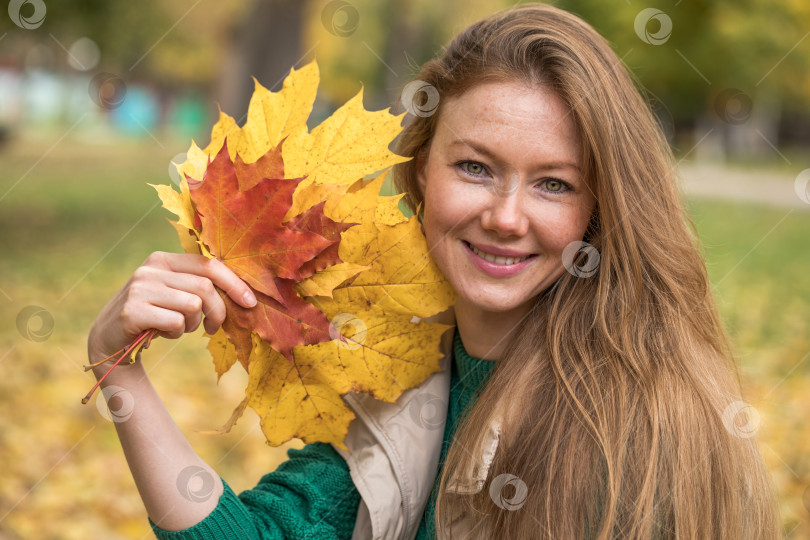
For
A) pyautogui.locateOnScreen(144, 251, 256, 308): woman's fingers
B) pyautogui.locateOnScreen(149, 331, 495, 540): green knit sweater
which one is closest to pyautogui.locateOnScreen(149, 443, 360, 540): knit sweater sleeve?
pyautogui.locateOnScreen(149, 331, 495, 540): green knit sweater

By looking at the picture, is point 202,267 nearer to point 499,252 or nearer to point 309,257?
point 309,257

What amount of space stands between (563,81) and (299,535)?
3.88 ft

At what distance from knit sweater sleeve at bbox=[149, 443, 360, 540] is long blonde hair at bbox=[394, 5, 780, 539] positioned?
9.9 inches

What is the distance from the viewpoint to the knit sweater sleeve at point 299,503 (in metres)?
1.66

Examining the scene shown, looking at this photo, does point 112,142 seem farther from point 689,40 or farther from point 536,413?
point 536,413

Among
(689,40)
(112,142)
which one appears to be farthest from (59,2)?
(112,142)

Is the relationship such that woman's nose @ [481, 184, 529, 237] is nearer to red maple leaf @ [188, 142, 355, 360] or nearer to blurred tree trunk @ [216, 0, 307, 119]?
red maple leaf @ [188, 142, 355, 360]

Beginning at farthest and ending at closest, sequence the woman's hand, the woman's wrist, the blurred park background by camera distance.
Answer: the blurred park background
the woman's wrist
the woman's hand

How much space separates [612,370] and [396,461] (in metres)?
0.54

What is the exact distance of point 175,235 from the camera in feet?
34.7

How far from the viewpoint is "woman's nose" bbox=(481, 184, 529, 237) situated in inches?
64.3

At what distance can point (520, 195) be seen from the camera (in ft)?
5.39

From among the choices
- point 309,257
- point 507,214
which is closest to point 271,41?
point 507,214

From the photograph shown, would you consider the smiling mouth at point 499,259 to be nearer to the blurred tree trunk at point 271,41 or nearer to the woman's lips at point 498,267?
the woman's lips at point 498,267
